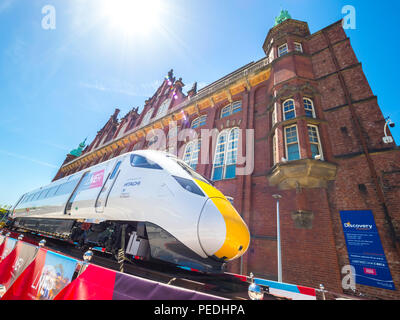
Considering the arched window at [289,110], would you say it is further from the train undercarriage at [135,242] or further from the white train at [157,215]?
the train undercarriage at [135,242]

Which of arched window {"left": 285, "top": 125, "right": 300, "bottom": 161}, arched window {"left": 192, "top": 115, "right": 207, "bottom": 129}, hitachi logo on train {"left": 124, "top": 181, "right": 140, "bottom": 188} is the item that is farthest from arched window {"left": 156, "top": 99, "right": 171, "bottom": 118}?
hitachi logo on train {"left": 124, "top": 181, "right": 140, "bottom": 188}

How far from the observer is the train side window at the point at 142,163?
4473mm

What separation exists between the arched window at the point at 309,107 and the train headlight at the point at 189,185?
808 cm

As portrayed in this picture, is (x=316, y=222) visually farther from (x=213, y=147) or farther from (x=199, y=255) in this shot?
(x=213, y=147)

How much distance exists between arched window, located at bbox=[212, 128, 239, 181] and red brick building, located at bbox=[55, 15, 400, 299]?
71mm

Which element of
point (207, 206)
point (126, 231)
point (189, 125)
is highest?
point (189, 125)

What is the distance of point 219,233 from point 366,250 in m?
5.88

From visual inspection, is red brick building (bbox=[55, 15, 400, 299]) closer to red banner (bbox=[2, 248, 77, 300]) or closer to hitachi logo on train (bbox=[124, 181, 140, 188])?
hitachi logo on train (bbox=[124, 181, 140, 188])

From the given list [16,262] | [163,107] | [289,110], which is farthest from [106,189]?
[163,107]

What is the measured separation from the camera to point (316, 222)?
679 cm

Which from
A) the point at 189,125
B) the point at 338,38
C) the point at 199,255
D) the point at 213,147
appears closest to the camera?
the point at 199,255

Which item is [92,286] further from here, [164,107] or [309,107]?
[164,107]
